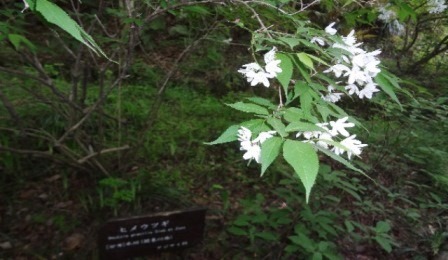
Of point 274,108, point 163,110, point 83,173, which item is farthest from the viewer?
point 163,110

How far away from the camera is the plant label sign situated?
2215 millimetres

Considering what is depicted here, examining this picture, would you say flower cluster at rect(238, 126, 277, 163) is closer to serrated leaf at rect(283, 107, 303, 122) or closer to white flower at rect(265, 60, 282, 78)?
serrated leaf at rect(283, 107, 303, 122)

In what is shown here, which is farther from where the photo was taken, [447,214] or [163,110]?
[163,110]

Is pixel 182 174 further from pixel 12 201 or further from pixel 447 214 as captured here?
pixel 447 214

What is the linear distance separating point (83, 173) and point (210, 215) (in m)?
1.05

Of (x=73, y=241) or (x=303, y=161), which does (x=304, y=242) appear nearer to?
(x=73, y=241)

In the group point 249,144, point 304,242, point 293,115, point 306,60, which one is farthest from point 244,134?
point 304,242

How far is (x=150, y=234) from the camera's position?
2318 millimetres

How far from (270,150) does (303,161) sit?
0.27ft

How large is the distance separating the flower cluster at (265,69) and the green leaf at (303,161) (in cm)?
28

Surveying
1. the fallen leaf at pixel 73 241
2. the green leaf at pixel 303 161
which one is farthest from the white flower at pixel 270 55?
the fallen leaf at pixel 73 241

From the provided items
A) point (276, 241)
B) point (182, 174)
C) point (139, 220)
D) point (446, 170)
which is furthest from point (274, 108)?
point (446, 170)

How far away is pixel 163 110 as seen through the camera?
393 cm

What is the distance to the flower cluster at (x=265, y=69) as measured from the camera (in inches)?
39.8
